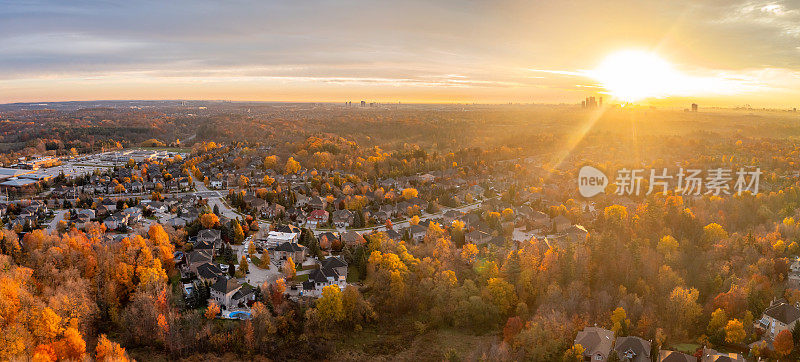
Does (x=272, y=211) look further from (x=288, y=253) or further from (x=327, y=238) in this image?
(x=288, y=253)

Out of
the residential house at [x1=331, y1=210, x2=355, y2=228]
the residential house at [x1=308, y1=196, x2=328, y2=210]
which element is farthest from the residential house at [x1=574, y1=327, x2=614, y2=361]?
the residential house at [x1=308, y1=196, x2=328, y2=210]

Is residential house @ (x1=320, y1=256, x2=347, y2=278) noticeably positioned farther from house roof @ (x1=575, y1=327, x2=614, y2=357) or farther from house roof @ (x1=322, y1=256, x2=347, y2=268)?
house roof @ (x1=575, y1=327, x2=614, y2=357)

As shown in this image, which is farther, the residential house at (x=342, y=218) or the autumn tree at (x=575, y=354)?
the residential house at (x=342, y=218)

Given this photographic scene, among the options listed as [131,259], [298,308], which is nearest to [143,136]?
[131,259]

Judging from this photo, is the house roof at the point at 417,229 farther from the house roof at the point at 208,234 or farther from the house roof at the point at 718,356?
the house roof at the point at 718,356

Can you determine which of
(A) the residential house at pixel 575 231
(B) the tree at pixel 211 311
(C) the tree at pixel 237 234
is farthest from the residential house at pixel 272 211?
(A) the residential house at pixel 575 231

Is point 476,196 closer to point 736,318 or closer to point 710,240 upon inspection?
point 710,240

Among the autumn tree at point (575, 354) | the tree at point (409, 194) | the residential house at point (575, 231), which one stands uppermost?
the tree at point (409, 194)
